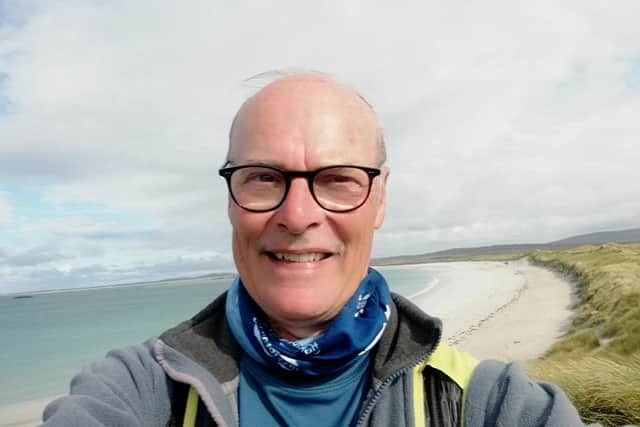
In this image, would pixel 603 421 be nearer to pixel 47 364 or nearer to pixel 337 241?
pixel 337 241

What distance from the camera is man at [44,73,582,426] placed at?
1.39m

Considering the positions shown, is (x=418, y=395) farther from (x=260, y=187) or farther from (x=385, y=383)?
(x=260, y=187)

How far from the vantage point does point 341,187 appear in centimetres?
151

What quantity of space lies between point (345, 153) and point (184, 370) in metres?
0.86

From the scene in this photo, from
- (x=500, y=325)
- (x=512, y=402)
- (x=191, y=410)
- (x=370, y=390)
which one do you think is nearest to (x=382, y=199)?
(x=370, y=390)

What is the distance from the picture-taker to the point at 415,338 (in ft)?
4.92

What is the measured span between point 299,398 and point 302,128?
34.6 inches

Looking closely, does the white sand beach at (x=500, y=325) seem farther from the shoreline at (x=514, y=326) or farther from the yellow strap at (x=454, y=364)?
the yellow strap at (x=454, y=364)

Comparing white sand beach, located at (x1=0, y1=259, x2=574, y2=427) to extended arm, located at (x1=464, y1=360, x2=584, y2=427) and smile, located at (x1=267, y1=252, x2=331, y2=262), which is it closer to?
extended arm, located at (x1=464, y1=360, x2=584, y2=427)

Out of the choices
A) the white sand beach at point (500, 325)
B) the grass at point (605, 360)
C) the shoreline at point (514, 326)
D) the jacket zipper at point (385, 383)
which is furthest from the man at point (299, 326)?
the white sand beach at point (500, 325)

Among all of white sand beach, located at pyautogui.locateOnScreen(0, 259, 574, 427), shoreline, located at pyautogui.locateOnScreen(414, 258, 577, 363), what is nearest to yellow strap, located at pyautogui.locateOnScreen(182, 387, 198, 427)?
shoreline, located at pyautogui.locateOnScreen(414, 258, 577, 363)

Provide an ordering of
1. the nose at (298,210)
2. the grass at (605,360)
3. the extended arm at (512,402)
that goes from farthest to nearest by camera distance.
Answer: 1. the grass at (605,360)
2. the nose at (298,210)
3. the extended arm at (512,402)

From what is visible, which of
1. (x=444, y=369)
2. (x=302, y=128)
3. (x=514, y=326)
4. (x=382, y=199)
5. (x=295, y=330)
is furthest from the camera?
(x=514, y=326)

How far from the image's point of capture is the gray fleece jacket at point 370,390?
1.27 m
